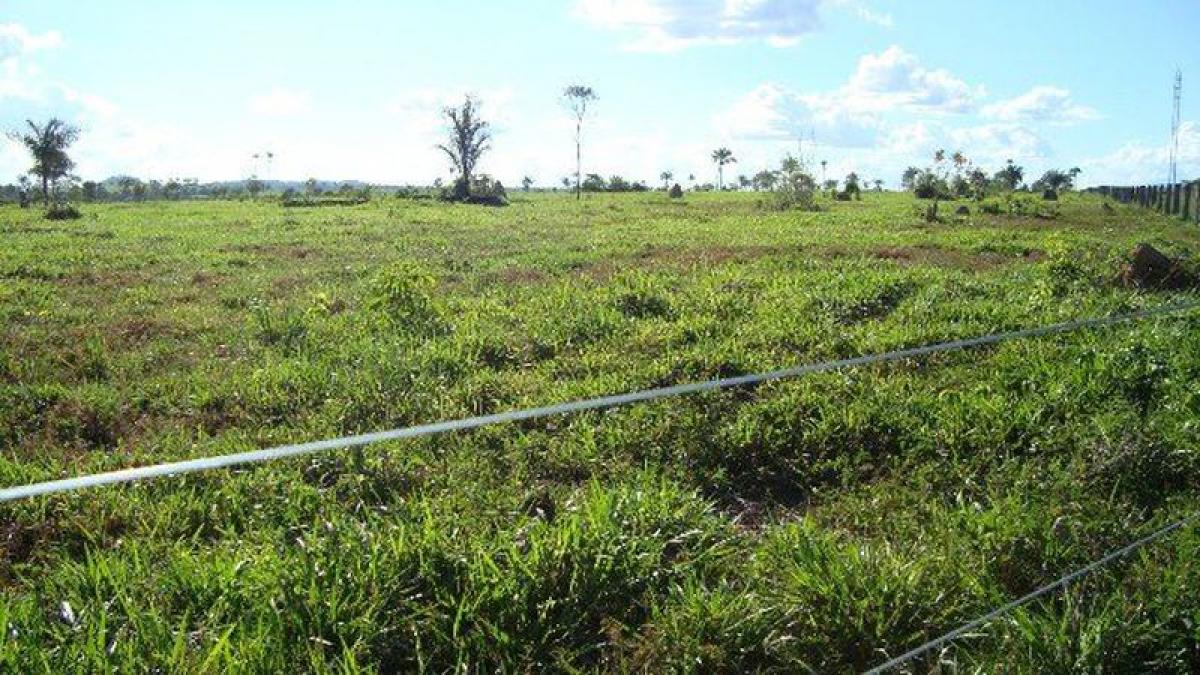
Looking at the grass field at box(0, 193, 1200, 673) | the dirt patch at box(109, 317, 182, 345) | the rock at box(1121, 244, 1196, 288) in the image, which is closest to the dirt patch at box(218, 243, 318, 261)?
the grass field at box(0, 193, 1200, 673)

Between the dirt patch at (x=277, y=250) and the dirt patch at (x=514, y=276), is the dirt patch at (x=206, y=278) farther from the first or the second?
the dirt patch at (x=514, y=276)

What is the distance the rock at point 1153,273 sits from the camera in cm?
1131

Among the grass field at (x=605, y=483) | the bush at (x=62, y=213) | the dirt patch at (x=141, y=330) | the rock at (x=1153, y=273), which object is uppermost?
the bush at (x=62, y=213)

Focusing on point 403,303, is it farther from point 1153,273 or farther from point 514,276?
point 1153,273

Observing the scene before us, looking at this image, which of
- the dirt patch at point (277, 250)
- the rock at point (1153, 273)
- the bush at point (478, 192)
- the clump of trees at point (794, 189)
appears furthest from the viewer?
the bush at point (478, 192)

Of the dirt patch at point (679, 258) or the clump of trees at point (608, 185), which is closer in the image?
the dirt patch at point (679, 258)

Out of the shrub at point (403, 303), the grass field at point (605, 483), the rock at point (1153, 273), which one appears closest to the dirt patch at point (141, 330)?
the grass field at point (605, 483)

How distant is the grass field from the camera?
3463 millimetres

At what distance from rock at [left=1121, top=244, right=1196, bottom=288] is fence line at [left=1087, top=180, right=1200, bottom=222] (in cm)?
2163

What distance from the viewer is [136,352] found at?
874 centimetres

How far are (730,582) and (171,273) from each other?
14.0 metres

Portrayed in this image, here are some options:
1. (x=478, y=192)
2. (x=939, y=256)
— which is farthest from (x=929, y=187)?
(x=939, y=256)

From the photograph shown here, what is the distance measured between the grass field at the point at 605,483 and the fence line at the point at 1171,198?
2294cm

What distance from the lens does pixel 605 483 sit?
5316mm
